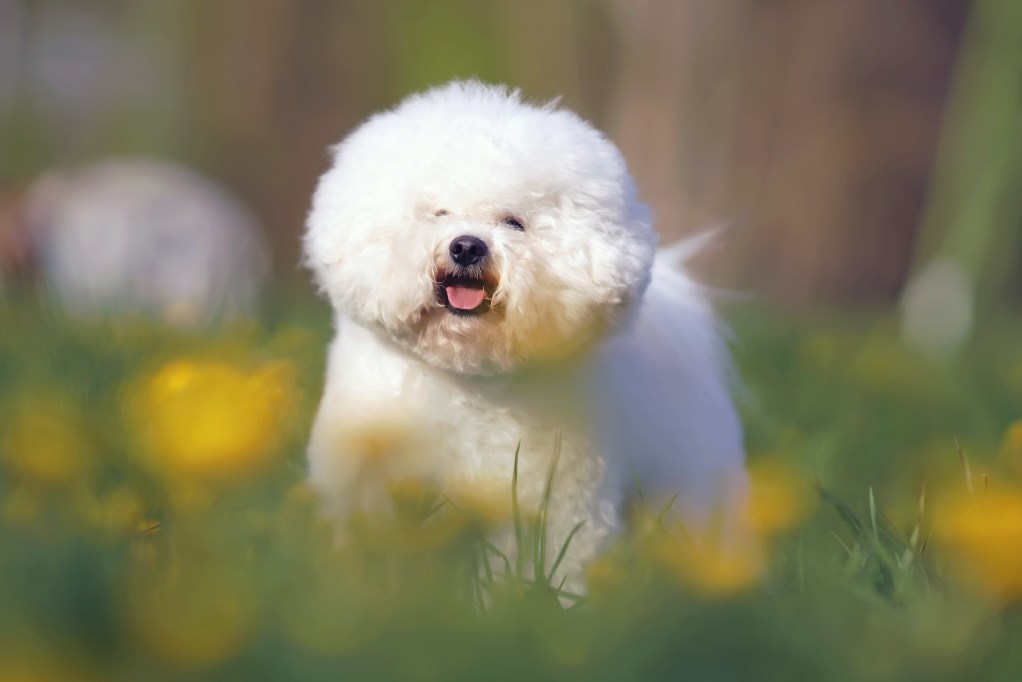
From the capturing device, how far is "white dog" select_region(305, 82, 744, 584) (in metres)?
2.18

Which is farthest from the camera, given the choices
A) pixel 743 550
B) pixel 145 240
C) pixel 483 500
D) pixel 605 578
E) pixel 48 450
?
pixel 145 240

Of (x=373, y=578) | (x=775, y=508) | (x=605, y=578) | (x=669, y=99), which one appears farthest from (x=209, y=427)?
(x=669, y=99)

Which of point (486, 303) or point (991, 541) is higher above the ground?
point (991, 541)

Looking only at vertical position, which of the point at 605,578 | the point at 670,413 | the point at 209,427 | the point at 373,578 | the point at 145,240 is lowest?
the point at 145,240

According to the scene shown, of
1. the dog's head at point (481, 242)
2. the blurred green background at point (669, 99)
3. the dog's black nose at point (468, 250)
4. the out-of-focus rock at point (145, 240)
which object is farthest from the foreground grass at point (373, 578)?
the out-of-focus rock at point (145, 240)

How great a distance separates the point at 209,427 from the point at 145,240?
4210 millimetres

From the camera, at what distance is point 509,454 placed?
220cm

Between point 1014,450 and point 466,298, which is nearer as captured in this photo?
point 1014,450

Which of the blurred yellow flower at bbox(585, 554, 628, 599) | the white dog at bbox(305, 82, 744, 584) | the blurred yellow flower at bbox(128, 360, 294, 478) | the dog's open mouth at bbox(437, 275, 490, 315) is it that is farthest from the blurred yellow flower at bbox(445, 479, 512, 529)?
the blurred yellow flower at bbox(128, 360, 294, 478)

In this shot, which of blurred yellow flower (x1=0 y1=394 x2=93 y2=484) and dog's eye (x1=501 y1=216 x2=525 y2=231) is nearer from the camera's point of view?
blurred yellow flower (x1=0 y1=394 x2=93 y2=484)

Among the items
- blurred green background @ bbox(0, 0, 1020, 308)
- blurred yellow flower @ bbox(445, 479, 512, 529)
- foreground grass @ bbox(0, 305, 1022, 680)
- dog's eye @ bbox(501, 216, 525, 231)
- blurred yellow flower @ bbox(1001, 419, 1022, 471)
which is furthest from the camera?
blurred green background @ bbox(0, 0, 1020, 308)

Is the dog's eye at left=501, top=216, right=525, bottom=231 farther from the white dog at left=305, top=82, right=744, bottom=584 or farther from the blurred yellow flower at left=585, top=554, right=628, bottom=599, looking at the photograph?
the blurred yellow flower at left=585, top=554, right=628, bottom=599

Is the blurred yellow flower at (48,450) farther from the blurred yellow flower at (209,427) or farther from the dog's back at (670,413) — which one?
the dog's back at (670,413)

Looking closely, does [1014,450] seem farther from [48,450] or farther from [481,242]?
[48,450]
